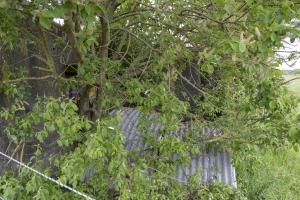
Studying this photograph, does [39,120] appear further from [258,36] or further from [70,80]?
[258,36]

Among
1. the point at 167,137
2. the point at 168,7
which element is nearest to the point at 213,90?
the point at 167,137

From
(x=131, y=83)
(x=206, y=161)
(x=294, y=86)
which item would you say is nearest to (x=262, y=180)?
(x=206, y=161)

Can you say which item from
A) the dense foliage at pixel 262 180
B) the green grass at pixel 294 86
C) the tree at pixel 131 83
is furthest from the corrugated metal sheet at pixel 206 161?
the green grass at pixel 294 86

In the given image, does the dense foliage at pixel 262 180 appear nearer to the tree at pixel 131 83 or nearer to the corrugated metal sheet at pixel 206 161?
the corrugated metal sheet at pixel 206 161

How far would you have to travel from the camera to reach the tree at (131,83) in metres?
2.35

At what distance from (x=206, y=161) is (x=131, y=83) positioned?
181cm

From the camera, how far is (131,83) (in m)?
2.96

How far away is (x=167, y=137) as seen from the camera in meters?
3.28

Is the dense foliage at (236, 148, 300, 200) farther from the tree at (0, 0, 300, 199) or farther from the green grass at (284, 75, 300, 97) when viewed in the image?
Answer: the green grass at (284, 75, 300, 97)

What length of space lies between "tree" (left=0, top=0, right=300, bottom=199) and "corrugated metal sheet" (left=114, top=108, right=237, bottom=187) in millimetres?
327

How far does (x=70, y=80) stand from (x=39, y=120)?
51 centimetres

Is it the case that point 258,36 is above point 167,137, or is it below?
above

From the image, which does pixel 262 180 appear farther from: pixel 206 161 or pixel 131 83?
pixel 131 83

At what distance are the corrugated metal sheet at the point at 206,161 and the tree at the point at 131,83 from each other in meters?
0.33
